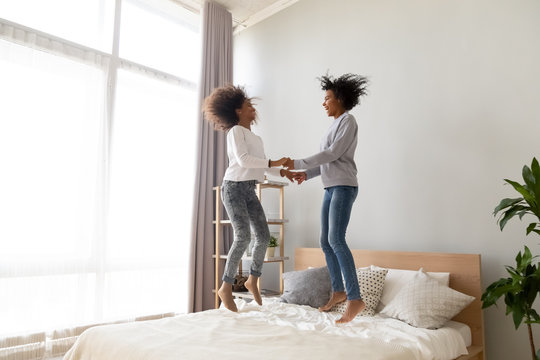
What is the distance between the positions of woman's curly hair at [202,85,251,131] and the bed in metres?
1.23

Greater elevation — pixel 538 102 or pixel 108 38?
pixel 108 38

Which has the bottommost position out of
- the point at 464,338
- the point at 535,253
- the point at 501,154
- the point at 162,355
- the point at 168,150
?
the point at 464,338

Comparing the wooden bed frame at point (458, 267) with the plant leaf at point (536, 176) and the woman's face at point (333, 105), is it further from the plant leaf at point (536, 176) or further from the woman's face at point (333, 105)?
the woman's face at point (333, 105)

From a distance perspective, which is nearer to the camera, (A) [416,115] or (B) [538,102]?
(B) [538,102]

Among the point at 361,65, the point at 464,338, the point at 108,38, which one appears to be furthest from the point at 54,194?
the point at 464,338

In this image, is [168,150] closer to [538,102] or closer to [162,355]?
[162,355]

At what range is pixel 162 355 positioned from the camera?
150cm

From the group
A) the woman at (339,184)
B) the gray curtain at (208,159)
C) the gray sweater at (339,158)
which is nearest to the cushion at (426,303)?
the woman at (339,184)

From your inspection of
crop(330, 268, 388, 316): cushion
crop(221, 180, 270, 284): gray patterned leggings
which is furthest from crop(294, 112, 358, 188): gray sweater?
crop(330, 268, 388, 316): cushion

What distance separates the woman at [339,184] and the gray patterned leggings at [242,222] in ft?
1.08

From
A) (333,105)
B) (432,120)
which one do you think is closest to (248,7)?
(333,105)

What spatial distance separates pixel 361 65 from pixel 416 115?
27.4 inches

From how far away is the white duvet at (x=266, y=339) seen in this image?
59.6 inches

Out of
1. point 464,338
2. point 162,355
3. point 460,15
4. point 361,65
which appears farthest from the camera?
point 361,65
